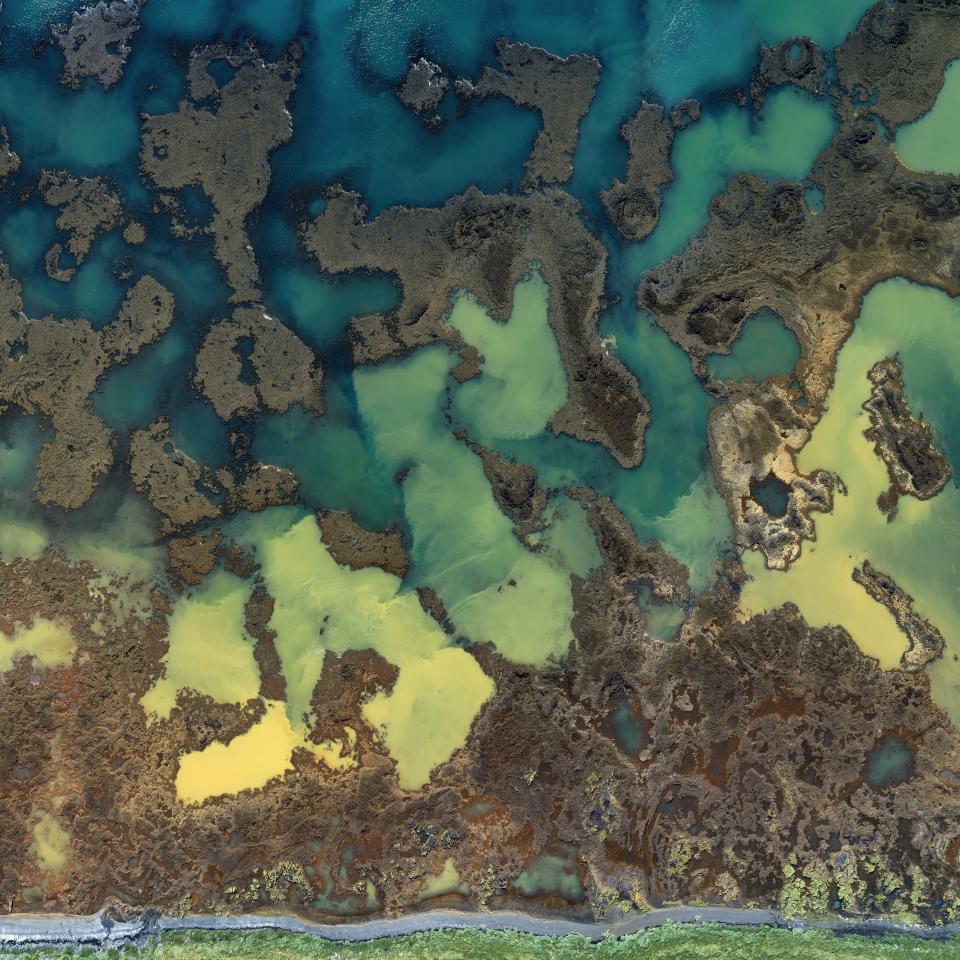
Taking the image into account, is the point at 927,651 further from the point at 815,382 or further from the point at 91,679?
the point at 91,679

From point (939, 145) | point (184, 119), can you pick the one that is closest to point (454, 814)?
point (184, 119)

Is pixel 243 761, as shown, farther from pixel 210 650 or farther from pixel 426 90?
pixel 426 90

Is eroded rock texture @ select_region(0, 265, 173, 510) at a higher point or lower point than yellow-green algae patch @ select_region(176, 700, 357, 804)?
higher

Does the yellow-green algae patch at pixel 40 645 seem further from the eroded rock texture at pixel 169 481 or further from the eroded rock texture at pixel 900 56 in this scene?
the eroded rock texture at pixel 900 56

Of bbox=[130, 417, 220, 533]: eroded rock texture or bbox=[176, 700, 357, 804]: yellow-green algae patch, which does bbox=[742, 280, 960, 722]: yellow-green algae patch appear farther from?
bbox=[130, 417, 220, 533]: eroded rock texture

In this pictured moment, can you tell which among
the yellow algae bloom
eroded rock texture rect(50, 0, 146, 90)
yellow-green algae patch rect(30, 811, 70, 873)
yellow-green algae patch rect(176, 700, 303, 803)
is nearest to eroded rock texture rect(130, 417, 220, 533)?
yellow-green algae patch rect(176, 700, 303, 803)

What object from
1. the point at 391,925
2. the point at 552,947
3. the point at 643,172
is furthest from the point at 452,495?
the point at 552,947
